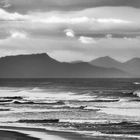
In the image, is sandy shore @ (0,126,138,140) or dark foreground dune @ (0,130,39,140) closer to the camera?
sandy shore @ (0,126,138,140)

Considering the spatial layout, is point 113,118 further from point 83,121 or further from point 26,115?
point 26,115

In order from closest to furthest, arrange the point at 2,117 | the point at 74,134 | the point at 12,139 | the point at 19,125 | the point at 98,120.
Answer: the point at 12,139 < the point at 74,134 < the point at 19,125 < the point at 98,120 < the point at 2,117

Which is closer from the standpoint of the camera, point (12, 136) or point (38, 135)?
point (12, 136)

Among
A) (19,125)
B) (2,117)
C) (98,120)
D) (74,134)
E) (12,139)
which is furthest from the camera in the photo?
(2,117)

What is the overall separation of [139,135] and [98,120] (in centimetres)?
946

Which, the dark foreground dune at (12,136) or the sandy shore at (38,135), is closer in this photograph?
the sandy shore at (38,135)

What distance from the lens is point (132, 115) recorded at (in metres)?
44.0

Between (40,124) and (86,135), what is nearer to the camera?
(86,135)

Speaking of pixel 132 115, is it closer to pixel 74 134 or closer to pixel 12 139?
pixel 74 134

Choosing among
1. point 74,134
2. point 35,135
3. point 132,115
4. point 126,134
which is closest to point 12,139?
point 35,135

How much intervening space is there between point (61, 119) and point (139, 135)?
11743 millimetres

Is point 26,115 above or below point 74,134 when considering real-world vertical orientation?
above

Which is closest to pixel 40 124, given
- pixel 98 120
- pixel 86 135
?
Answer: pixel 98 120

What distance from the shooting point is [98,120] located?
39.5m
